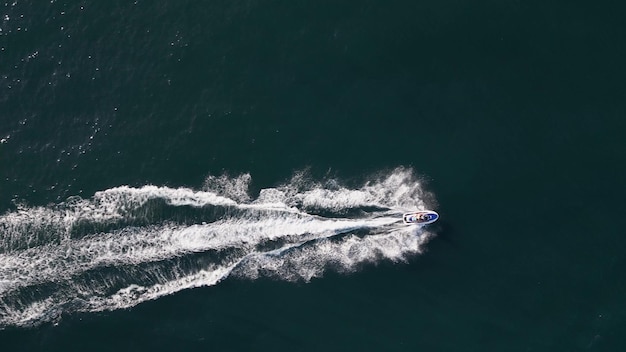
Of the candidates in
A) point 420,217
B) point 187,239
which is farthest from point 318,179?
point 187,239

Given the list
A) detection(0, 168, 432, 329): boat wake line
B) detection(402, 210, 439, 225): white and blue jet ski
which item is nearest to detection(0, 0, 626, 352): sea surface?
detection(0, 168, 432, 329): boat wake line

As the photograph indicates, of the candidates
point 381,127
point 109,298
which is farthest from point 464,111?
point 109,298

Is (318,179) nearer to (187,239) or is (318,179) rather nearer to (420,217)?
(420,217)

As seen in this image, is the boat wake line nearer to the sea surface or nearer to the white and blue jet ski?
the sea surface

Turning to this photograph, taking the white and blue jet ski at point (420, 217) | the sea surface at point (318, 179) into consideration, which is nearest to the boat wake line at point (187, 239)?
the sea surface at point (318, 179)

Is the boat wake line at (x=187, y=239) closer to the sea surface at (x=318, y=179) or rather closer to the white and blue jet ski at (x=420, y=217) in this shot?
the sea surface at (x=318, y=179)

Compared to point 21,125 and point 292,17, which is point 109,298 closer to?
point 21,125
